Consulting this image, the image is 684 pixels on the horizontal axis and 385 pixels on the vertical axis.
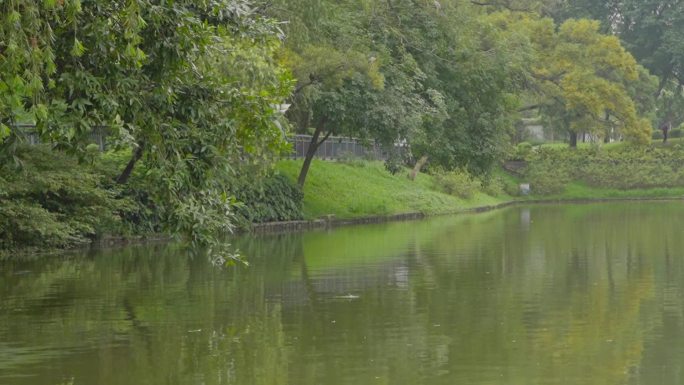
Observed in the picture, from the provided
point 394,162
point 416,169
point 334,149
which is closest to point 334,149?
point 334,149

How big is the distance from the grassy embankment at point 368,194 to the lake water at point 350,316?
558 inches

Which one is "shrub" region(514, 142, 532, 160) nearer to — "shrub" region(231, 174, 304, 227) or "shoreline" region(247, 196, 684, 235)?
"shoreline" region(247, 196, 684, 235)

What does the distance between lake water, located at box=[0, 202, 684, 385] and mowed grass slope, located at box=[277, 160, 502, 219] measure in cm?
1400

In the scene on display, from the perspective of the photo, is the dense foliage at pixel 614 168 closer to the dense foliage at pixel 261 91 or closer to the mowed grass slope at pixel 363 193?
the dense foliage at pixel 261 91

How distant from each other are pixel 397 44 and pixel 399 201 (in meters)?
10.6

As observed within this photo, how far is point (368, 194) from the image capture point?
50.2 metres

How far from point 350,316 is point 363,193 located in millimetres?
32165

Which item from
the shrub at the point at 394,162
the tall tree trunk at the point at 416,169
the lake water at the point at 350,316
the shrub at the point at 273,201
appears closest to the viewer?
the lake water at the point at 350,316

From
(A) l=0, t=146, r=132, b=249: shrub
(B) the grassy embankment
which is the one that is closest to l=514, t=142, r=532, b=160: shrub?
(B) the grassy embankment

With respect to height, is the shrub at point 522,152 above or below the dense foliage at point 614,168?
above

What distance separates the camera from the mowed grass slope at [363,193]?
153 ft

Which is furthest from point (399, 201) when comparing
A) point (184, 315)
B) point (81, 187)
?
point (184, 315)

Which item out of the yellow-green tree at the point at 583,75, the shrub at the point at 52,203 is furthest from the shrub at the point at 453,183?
the shrub at the point at 52,203

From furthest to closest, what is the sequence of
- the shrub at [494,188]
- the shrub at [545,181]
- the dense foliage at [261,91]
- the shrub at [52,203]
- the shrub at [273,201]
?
the shrub at [545,181] < the shrub at [494,188] < the shrub at [273,201] < the shrub at [52,203] < the dense foliage at [261,91]
